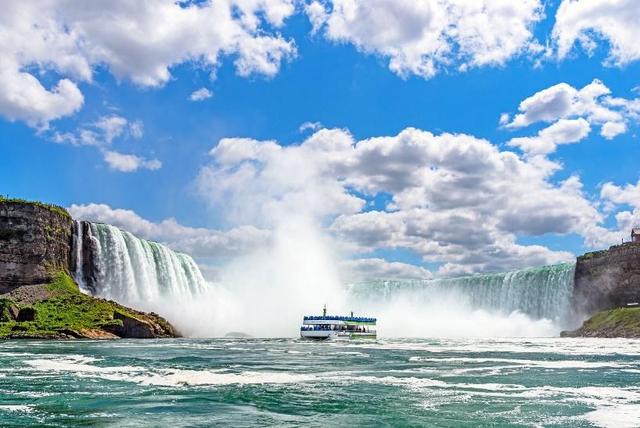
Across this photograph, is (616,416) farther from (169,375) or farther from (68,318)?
(68,318)

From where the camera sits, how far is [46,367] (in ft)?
106

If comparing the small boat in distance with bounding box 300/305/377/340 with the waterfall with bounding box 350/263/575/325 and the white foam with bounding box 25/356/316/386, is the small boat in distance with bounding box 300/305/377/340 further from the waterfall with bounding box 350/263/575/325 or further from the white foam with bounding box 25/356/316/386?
the white foam with bounding box 25/356/316/386

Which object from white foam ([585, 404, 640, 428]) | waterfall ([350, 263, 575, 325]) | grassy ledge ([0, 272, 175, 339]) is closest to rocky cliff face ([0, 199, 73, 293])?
grassy ledge ([0, 272, 175, 339])

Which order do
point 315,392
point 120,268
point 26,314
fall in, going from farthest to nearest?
point 120,268 < point 26,314 < point 315,392

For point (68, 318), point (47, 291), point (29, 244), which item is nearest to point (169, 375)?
point (68, 318)

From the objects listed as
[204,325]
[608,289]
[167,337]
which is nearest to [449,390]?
[167,337]

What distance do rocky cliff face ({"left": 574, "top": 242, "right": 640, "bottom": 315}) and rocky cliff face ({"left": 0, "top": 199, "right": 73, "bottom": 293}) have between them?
69339 mm

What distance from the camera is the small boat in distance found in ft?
248

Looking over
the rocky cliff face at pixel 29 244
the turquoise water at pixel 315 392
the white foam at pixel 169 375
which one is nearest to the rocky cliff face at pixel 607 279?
the turquoise water at pixel 315 392

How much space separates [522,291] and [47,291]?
66.2 m

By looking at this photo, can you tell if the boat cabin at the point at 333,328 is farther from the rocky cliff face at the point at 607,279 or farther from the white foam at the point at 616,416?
the white foam at the point at 616,416

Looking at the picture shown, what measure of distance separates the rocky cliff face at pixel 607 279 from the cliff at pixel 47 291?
185 ft

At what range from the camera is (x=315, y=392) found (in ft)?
77.2

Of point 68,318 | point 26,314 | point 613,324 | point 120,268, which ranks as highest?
point 120,268
